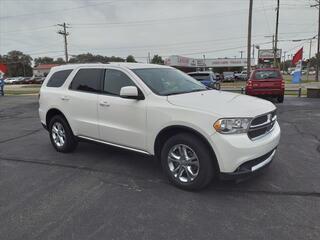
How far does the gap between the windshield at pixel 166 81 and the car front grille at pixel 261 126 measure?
129cm

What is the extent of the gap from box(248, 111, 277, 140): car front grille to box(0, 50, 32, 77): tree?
4661 inches

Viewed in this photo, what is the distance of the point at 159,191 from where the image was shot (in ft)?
13.6

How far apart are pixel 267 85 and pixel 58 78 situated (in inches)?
431

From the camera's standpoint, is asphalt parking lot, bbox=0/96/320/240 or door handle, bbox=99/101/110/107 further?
door handle, bbox=99/101/110/107

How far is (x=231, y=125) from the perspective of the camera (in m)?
3.69

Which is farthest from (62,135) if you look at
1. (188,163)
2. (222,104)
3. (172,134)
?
(222,104)

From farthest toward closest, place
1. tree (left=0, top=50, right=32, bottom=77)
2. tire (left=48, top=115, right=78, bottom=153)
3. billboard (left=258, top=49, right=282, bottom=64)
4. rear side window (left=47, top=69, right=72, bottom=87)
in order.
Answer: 1. tree (left=0, top=50, right=32, bottom=77)
2. billboard (left=258, top=49, right=282, bottom=64)
3. rear side window (left=47, top=69, right=72, bottom=87)
4. tire (left=48, top=115, right=78, bottom=153)

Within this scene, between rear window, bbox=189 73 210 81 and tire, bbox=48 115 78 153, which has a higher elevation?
rear window, bbox=189 73 210 81

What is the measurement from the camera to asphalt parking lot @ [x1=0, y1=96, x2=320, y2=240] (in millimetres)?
3168

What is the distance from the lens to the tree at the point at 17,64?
108625mm

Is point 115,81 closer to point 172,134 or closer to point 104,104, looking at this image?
point 104,104

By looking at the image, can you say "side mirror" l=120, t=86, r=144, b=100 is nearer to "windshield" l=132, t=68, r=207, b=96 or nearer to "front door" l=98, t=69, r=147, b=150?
"front door" l=98, t=69, r=147, b=150

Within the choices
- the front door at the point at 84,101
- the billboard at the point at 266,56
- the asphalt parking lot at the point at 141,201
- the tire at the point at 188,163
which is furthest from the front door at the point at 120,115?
the billboard at the point at 266,56

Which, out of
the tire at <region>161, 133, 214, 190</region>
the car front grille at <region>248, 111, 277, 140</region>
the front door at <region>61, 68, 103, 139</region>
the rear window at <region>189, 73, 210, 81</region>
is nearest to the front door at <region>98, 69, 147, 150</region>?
the front door at <region>61, 68, 103, 139</region>
